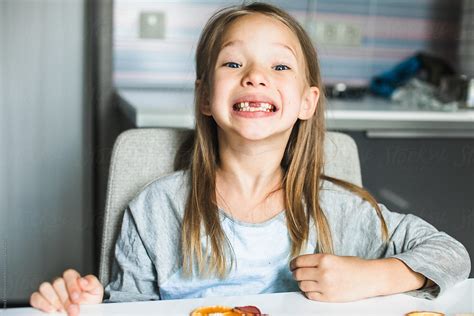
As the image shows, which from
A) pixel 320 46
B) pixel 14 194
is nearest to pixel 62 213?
pixel 14 194

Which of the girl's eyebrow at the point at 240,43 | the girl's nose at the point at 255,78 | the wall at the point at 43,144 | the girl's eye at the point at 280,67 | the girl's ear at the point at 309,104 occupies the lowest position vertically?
the wall at the point at 43,144

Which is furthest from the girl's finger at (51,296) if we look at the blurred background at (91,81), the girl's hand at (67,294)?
the blurred background at (91,81)

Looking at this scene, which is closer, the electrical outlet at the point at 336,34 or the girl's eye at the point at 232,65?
the girl's eye at the point at 232,65

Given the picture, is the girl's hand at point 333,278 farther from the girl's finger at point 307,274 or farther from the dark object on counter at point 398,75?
the dark object on counter at point 398,75

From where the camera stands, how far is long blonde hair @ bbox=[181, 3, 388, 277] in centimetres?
116

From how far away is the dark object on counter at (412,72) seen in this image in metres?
2.57

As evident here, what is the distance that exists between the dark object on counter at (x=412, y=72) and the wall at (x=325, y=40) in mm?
113

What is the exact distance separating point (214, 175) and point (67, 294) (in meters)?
0.46

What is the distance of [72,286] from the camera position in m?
0.87

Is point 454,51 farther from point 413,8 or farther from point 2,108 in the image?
point 2,108

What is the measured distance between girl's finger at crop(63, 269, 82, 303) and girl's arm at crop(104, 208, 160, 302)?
0.80 feet

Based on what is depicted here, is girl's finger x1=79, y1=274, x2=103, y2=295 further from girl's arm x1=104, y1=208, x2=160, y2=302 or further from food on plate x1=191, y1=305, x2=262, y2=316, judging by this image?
girl's arm x1=104, y1=208, x2=160, y2=302

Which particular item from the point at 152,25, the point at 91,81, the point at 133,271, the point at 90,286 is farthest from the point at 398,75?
the point at 90,286

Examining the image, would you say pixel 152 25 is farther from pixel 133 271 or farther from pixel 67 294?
pixel 67 294
